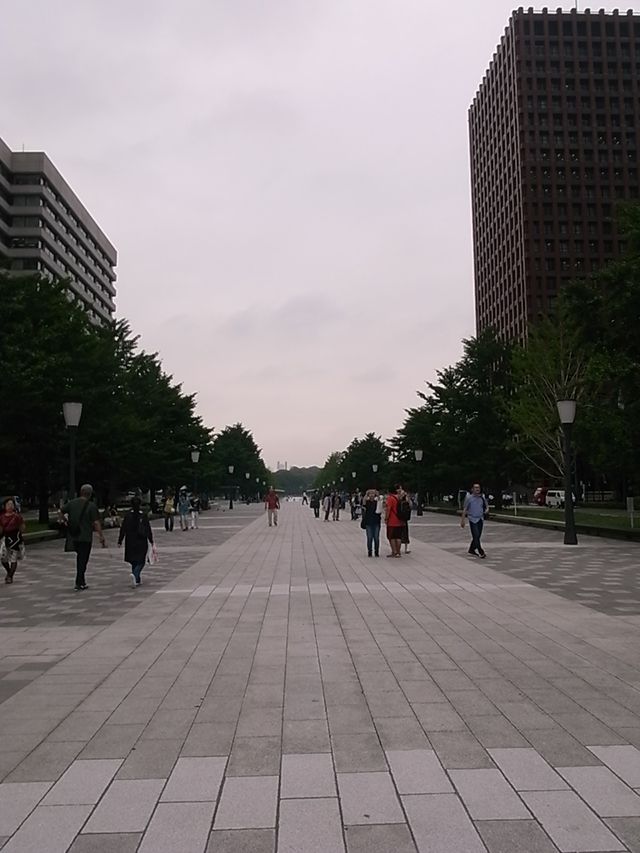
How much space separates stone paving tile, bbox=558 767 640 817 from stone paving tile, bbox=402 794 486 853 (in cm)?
73

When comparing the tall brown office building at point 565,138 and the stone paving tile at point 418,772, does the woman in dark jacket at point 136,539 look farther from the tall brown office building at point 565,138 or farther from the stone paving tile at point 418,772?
the tall brown office building at point 565,138

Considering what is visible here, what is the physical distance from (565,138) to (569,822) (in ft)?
355

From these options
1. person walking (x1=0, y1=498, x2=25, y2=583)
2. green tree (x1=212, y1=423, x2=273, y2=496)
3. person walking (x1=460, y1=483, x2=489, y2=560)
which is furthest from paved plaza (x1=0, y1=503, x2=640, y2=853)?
green tree (x1=212, y1=423, x2=273, y2=496)

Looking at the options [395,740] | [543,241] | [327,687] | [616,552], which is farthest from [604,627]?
[543,241]

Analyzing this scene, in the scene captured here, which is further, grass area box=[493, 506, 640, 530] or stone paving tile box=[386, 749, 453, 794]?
grass area box=[493, 506, 640, 530]

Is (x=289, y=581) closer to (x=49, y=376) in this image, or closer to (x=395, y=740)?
(x=395, y=740)

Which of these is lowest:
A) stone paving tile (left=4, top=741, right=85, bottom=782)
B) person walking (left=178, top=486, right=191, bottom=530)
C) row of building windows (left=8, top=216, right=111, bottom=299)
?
stone paving tile (left=4, top=741, right=85, bottom=782)

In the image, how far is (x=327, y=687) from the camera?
21.1 feet

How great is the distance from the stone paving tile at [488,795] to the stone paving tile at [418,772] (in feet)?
0.28

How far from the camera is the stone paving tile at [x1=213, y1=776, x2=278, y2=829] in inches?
149

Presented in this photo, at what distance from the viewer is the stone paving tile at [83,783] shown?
4.13 meters

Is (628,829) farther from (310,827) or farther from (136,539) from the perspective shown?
(136,539)

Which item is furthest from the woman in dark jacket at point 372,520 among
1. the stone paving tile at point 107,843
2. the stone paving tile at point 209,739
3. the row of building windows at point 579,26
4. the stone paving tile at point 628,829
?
the row of building windows at point 579,26

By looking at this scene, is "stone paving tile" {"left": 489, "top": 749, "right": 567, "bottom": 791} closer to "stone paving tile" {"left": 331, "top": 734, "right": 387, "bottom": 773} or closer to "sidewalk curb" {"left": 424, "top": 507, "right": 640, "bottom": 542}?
"stone paving tile" {"left": 331, "top": 734, "right": 387, "bottom": 773}
